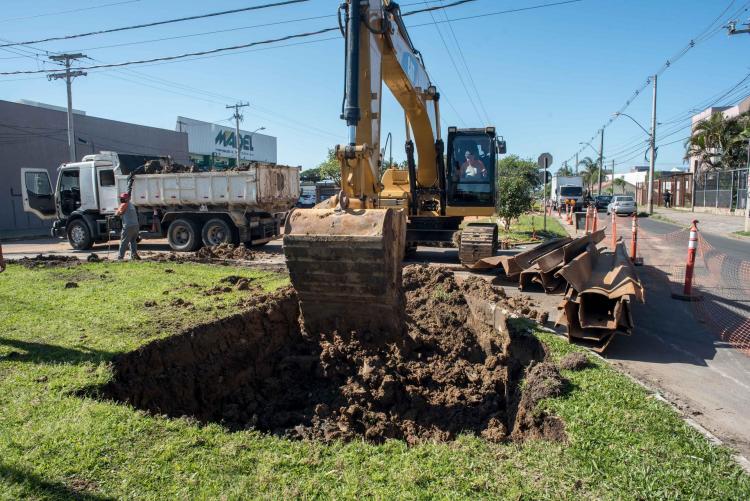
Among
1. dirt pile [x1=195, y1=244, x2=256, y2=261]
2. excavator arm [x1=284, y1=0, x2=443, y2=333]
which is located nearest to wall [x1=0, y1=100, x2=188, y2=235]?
dirt pile [x1=195, y1=244, x2=256, y2=261]

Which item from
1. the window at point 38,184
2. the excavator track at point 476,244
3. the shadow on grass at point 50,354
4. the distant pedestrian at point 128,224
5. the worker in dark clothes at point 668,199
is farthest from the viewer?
the worker in dark clothes at point 668,199

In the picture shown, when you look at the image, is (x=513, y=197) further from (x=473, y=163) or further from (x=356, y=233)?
(x=356, y=233)

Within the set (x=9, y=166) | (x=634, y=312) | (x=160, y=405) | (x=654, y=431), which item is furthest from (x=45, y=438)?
(x=9, y=166)

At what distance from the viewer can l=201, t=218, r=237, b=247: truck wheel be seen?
1522 centimetres

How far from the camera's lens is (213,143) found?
4619cm

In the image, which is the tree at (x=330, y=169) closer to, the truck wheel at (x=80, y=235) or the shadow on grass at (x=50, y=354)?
the truck wheel at (x=80, y=235)

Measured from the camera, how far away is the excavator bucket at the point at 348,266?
17.6 feet

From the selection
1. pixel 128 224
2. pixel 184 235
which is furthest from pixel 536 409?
pixel 184 235

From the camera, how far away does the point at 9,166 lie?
25609 millimetres

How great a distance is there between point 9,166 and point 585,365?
30.0 meters

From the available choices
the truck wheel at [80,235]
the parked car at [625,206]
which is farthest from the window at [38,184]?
the parked car at [625,206]

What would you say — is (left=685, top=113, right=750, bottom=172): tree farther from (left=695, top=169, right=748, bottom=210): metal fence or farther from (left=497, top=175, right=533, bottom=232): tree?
(left=497, top=175, right=533, bottom=232): tree

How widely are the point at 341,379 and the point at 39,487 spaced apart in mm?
3115

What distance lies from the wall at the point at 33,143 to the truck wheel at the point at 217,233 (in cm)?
1572
